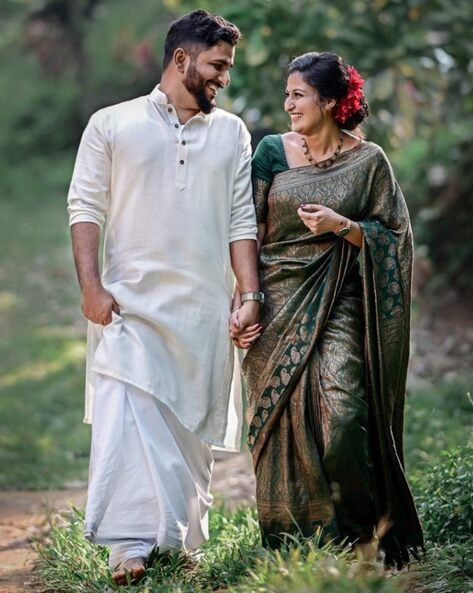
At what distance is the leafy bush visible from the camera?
484 cm

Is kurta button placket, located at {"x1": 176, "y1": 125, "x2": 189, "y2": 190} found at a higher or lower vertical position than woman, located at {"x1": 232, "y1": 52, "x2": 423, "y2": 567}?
higher

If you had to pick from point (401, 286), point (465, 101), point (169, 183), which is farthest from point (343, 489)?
point (465, 101)

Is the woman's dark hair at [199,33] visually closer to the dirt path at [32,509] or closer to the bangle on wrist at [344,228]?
the bangle on wrist at [344,228]

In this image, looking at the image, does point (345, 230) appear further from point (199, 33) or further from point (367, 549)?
point (367, 549)

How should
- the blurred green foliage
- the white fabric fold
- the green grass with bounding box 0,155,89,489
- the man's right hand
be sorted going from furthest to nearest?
the blurred green foliage, the green grass with bounding box 0,155,89,489, the man's right hand, the white fabric fold

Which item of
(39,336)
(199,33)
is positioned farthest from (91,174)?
(39,336)

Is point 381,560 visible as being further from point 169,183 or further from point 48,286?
point 48,286

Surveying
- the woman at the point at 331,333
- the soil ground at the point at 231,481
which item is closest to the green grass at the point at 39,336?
the soil ground at the point at 231,481

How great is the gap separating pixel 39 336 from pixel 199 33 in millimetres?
7555

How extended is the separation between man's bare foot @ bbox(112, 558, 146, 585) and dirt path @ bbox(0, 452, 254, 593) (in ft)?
1.70

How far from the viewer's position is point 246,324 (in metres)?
4.67

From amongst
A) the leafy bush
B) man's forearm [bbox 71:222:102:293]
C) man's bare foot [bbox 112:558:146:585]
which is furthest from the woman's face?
man's bare foot [bbox 112:558:146:585]

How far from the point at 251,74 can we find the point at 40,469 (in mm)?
3243

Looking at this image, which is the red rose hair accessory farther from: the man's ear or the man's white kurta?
the man's ear
